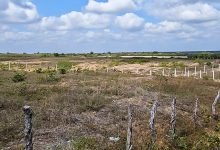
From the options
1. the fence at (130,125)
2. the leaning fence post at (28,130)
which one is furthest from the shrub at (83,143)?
the leaning fence post at (28,130)

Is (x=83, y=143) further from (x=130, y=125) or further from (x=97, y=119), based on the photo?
(x=97, y=119)

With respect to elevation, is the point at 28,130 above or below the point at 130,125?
above

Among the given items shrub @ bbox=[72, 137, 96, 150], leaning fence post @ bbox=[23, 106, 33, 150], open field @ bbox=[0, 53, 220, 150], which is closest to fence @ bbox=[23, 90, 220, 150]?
leaning fence post @ bbox=[23, 106, 33, 150]

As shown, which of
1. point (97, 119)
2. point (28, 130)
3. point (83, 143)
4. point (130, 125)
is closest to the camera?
point (28, 130)

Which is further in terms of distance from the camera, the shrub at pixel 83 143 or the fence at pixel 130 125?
the shrub at pixel 83 143

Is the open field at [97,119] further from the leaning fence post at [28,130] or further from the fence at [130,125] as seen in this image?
the leaning fence post at [28,130]

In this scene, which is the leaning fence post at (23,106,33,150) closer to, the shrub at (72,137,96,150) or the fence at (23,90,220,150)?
the fence at (23,90,220,150)

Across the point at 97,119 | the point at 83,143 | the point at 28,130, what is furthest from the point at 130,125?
the point at 97,119

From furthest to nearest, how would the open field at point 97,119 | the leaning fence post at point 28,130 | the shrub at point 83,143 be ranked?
the open field at point 97,119, the shrub at point 83,143, the leaning fence post at point 28,130

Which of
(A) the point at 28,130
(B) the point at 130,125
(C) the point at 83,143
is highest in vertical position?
(A) the point at 28,130

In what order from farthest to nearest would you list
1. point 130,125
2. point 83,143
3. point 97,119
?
point 97,119, point 83,143, point 130,125

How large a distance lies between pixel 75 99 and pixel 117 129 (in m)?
5.80

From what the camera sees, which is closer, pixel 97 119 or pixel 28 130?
pixel 28 130

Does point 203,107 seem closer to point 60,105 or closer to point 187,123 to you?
point 187,123
